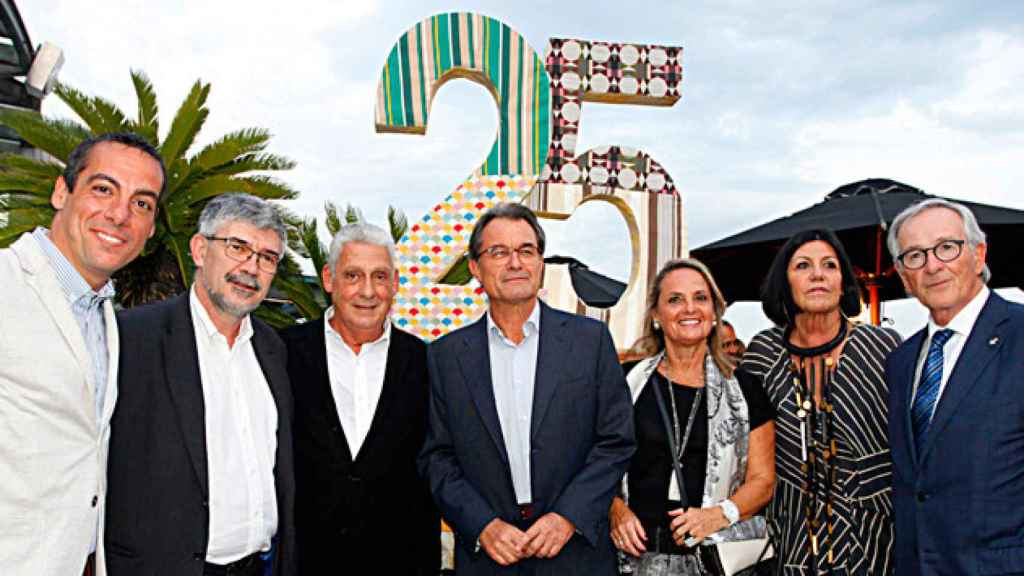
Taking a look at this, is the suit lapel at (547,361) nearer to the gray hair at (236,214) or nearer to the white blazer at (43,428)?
the gray hair at (236,214)

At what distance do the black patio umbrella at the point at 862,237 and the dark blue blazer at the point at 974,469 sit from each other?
425 centimetres

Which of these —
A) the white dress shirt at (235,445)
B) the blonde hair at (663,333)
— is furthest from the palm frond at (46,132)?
the blonde hair at (663,333)

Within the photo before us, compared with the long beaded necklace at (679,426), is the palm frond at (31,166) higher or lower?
higher

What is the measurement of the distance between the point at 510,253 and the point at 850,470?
1.64 metres

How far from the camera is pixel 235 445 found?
2.97 m

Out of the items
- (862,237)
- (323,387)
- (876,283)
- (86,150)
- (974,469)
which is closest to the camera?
(86,150)

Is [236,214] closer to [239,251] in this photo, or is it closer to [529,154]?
[239,251]

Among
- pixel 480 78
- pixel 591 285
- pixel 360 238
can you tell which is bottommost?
pixel 360 238

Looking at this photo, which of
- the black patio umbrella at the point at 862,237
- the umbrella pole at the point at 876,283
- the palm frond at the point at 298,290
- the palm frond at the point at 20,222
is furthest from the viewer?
the palm frond at the point at 298,290

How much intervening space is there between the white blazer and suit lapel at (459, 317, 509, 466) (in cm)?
141

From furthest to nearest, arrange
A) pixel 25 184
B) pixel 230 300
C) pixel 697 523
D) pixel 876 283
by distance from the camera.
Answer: pixel 25 184 < pixel 876 283 < pixel 697 523 < pixel 230 300

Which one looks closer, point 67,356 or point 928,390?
point 67,356

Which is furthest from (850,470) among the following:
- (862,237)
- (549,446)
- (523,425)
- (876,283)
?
(876,283)

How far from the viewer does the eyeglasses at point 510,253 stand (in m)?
3.43
